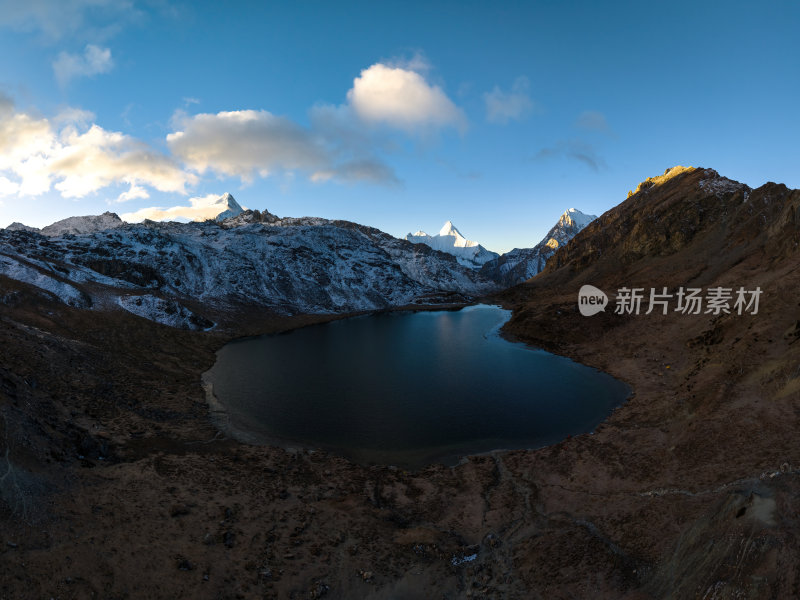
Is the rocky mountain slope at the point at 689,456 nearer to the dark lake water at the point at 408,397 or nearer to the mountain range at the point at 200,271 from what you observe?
the dark lake water at the point at 408,397

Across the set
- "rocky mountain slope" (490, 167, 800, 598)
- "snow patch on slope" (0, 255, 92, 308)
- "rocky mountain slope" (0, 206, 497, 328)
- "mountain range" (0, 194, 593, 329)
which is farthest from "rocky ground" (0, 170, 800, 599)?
"mountain range" (0, 194, 593, 329)

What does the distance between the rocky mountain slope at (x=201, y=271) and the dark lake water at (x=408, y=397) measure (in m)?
30.7

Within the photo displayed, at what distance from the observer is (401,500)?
25562mm

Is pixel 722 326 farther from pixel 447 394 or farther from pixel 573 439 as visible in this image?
pixel 447 394

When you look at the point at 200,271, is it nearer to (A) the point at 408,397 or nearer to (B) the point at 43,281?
(B) the point at 43,281

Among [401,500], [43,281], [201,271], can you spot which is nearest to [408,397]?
[401,500]

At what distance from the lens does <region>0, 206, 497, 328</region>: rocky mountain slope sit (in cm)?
8119

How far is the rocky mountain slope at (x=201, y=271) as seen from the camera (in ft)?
266

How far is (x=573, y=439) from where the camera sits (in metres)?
34.0

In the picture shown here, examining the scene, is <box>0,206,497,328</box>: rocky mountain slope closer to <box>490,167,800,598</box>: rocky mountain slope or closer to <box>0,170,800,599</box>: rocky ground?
<box>0,170,800,599</box>: rocky ground

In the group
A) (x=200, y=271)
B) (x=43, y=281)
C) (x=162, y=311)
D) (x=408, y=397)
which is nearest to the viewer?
(x=408, y=397)

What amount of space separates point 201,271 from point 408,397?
365 feet

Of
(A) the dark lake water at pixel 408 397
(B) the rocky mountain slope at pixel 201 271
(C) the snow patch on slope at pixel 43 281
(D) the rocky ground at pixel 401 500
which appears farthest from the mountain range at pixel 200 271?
(D) the rocky ground at pixel 401 500

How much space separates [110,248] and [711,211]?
179276mm
